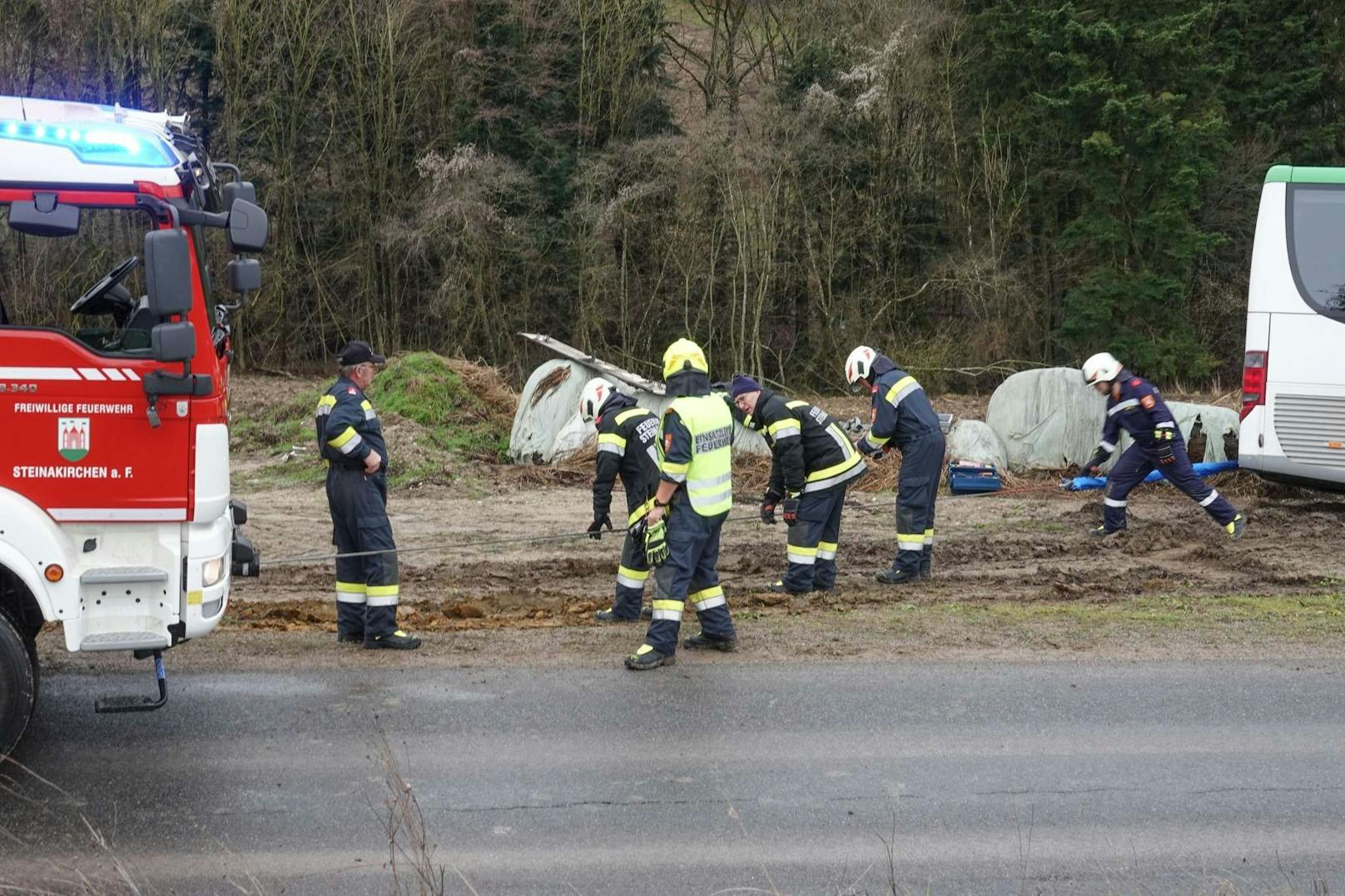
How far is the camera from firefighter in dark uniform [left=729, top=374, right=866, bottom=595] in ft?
34.9

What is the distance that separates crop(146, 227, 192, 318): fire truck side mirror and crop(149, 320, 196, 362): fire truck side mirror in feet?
0.37

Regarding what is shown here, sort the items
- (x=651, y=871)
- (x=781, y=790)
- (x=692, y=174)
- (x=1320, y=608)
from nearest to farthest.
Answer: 1. (x=651, y=871)
2. (x=781, y=790)
3. (x=1320, y=608)
4. (x=692, y=174)

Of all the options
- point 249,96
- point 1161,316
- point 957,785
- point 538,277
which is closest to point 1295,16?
point 1161,316

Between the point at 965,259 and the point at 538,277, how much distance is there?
9433mm

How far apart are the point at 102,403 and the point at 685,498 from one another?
11.9 feet

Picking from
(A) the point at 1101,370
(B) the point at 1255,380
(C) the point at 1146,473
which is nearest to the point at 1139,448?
(C) the point at 1146,473

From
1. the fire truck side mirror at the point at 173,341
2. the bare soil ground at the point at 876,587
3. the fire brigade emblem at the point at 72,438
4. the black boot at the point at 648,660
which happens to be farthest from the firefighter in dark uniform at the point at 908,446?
the fire brigade emblem at the point at 72,438

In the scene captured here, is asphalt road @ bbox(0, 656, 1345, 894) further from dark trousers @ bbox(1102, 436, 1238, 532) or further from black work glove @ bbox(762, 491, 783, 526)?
dark trousers @ bbox(1102, 436, 1238, 532)

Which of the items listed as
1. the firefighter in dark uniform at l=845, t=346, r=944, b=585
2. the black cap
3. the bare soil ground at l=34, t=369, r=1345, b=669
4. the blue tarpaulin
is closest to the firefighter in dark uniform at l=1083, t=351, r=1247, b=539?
the bare soil ground at l=34, t=369, r=1345, b=669

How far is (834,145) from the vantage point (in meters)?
28.9

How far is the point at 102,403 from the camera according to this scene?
21.0 ft

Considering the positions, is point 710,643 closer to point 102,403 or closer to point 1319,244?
point 102,403

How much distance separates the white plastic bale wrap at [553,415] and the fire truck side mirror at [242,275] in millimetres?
10557

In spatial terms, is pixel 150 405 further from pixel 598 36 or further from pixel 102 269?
pixel 598 36
